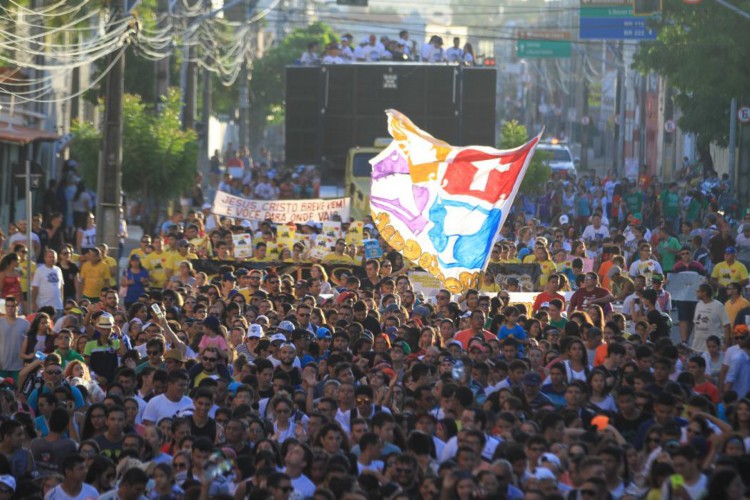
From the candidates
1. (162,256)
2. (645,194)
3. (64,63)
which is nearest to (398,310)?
(162,256)

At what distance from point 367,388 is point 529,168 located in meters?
25.7

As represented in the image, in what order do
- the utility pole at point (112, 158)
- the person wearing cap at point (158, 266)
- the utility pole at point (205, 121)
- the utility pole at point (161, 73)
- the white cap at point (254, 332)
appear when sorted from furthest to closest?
the utility pole at point (205, 121) → the utility pole at point (161, 73) → the utility pole at point (112, 158) → the person wearing cap at point (158, 266) → the white cap at point (254, 332)

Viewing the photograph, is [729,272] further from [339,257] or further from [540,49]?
[540,49]

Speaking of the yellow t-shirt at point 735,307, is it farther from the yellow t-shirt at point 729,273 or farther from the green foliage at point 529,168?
the green foliage at point 529,168

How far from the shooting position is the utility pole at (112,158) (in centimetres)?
2289

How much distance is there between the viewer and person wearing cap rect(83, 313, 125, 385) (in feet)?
46.9

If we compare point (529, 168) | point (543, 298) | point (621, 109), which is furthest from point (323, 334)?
point (621, 109)

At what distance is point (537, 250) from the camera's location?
68.2ft

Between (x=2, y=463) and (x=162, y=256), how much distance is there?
10560 millimetres

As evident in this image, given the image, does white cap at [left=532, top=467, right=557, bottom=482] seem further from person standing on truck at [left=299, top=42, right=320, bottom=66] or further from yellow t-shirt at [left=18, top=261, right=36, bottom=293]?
person standing on truck at [left=299, top=42, right=320, bottom=66]

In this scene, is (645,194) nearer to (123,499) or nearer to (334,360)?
(334,360)

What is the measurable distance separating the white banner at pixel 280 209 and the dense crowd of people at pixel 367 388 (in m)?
5.65

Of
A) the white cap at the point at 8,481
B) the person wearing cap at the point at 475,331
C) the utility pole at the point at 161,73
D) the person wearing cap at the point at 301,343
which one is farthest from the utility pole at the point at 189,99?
the white cap at the point at 8,481

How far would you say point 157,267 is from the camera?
68.7 ft
